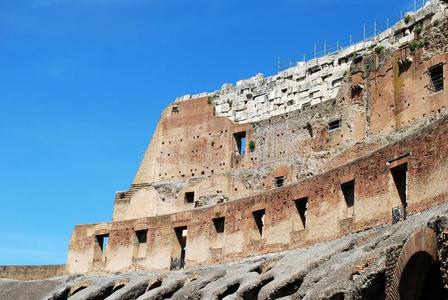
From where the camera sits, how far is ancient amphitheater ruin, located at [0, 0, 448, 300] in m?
16.2

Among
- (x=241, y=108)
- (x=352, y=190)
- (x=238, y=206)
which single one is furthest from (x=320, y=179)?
(x=241, y=108)

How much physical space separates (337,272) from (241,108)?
25335 mm

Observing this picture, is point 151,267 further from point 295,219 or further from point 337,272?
point 337,272

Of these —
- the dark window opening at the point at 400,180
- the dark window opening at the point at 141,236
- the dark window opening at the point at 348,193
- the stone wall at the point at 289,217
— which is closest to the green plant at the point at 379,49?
the stone wall at the point at 289,217

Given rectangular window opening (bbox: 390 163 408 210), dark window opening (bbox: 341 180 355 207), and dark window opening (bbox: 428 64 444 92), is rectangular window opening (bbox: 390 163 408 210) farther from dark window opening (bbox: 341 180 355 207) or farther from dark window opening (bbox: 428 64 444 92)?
dark window opening (bbox: 428 64 444 92)

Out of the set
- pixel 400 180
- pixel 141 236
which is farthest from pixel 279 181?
pixel 400 180

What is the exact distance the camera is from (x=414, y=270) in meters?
12.2

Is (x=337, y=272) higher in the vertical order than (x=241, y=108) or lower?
lower

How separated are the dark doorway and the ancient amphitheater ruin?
0.07 m

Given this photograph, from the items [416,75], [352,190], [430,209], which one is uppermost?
[416,75]

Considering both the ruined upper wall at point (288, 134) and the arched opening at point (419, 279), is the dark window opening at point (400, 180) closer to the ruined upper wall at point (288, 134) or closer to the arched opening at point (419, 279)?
the arched opening at point (419, 279)

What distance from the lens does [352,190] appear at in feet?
72.4

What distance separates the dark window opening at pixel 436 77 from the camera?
2863 cm

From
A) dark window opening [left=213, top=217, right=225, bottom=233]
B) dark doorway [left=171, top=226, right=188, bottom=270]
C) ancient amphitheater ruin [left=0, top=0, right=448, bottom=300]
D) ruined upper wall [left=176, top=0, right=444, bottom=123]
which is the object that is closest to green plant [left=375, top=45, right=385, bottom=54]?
ancient amphitheater ruin [left=0, top=0, right=448, bottom=300]
